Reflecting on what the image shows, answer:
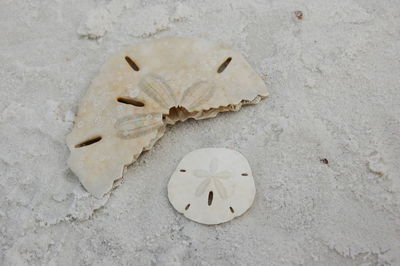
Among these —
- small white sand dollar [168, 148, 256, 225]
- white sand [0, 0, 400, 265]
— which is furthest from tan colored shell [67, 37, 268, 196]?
small white sand dollar [168, 148, 256, 225]

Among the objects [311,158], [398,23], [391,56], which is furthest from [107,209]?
[398,23]

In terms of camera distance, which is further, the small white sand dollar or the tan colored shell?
the tan colored shell

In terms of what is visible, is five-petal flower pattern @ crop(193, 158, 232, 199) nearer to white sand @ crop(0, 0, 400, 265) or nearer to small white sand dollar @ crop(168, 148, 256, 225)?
small white sand dollar @ crop(168, 148, 256, 225)

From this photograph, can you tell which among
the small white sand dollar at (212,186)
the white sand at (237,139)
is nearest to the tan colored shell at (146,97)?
the white sand at (237,139)

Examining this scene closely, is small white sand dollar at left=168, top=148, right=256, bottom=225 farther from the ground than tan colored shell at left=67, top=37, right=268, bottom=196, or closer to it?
closer to it

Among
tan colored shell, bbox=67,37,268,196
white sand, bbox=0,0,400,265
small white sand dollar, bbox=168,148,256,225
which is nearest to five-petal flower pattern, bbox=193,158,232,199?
small white sand dollar, bbox=168,148,256,225

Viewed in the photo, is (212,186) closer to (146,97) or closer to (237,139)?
(237,139)

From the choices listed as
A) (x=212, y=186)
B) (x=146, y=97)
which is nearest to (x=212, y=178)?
(x=212, y=186)
